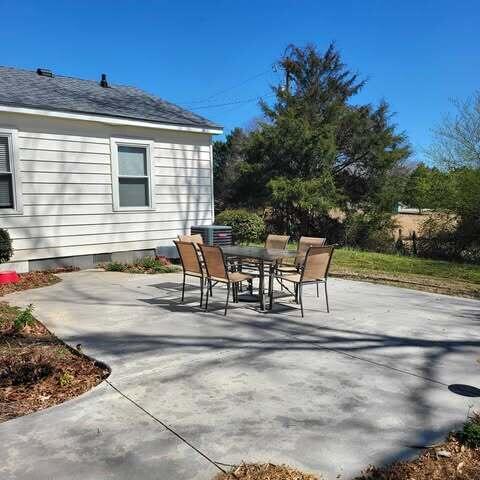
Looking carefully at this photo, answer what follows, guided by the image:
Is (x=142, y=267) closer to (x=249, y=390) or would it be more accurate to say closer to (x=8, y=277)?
(x=8, y=277)

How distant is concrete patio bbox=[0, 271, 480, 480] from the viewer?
2.48 m

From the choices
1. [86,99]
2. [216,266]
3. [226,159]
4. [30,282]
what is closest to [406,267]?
[216,266]

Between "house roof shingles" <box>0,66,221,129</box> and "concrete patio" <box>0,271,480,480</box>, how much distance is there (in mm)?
4349

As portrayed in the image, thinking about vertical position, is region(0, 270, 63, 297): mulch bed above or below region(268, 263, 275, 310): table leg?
below

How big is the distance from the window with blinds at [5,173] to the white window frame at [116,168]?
1.92m

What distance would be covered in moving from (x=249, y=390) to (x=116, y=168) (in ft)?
23.1

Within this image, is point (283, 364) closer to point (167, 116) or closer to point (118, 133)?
point (118, 133)

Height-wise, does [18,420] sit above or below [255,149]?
below

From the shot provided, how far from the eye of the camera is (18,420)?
2871mm

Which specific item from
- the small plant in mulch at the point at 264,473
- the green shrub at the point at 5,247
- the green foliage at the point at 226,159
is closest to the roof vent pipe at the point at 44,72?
the green shrub at the point at 5,247

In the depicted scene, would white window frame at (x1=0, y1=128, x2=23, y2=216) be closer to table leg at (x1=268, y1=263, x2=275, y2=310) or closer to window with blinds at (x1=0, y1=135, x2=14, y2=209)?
window with blinds at (x1=0, y1=135, x2=14, y2=209)

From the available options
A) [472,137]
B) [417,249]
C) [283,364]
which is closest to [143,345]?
[283,364]

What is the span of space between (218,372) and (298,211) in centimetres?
1508

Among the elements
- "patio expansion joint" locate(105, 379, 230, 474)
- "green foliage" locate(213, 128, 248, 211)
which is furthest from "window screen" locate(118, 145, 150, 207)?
"green foliage" locate(213, 128, 248, 211)
